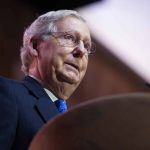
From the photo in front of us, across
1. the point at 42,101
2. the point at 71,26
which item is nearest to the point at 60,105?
the point at 42,101

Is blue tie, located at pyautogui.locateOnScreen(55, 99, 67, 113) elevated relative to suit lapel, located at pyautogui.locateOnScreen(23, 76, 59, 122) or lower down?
lower down

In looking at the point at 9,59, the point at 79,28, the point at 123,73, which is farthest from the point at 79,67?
the point at 123,73

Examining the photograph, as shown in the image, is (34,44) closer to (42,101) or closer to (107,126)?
(42,101)

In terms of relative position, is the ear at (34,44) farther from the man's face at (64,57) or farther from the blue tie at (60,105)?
the blue tie at (60,105)

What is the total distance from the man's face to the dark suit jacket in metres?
0.09

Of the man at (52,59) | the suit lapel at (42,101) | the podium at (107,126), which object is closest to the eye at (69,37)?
the man at (52,59)

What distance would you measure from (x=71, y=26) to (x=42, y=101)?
0.68ft

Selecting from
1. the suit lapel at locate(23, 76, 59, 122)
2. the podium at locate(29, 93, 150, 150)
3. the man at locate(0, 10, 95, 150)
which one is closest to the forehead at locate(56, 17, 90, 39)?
the man at locate(0, 10, 95, 150)

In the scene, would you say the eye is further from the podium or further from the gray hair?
the podium

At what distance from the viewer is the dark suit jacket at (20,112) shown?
667mm

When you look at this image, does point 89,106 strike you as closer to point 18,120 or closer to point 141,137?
point 141,137

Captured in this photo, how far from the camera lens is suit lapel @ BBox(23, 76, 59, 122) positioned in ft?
2.49

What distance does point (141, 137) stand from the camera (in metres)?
0.32

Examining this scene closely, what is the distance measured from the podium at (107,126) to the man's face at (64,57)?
1.74 ft
